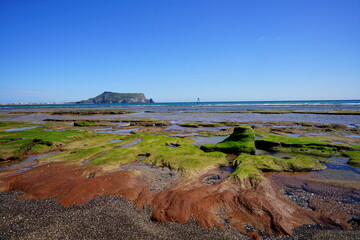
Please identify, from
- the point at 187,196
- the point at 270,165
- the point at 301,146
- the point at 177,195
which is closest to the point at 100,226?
the point at 177,195

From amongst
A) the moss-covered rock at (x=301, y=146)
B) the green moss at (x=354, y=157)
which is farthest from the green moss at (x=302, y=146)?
the green moss at (x=354, y=157)

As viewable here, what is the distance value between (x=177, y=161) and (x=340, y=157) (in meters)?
14.6

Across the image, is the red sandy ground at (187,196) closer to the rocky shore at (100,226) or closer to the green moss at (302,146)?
the rocky shore at (100,226)

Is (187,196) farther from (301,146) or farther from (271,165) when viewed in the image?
(301,146)

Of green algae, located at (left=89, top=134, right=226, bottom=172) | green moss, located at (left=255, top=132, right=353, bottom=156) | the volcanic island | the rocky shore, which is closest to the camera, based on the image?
the rocky shore

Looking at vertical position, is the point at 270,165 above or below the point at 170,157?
below

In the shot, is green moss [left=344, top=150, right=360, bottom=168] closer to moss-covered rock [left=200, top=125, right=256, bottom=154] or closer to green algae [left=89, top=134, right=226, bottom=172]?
moss-covered rock [left=200, top=125, right=256, bottom=154]

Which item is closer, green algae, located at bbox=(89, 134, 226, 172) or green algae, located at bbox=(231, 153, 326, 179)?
green algae, located at bbox=(231, 153, 326, 179)

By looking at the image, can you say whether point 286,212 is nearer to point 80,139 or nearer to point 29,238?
point 29,238

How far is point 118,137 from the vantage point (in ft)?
90.6

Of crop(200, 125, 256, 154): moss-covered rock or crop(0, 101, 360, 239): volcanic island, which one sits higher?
crop(200, 125, 256, 154): moss-covered rock

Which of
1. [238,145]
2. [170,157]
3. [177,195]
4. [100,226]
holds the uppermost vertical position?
[238,145]

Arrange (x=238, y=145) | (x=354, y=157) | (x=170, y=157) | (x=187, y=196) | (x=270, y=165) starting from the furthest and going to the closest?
1. (x=238, y=145)
2. (x=354, y=157)
3. (x=170, y=157)
4. (x=270, y=165)
5. (x=187, y=196)

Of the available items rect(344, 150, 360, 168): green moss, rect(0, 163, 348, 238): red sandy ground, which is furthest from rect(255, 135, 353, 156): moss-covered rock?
rect(0, 163, 348, 238): red sandy ground
